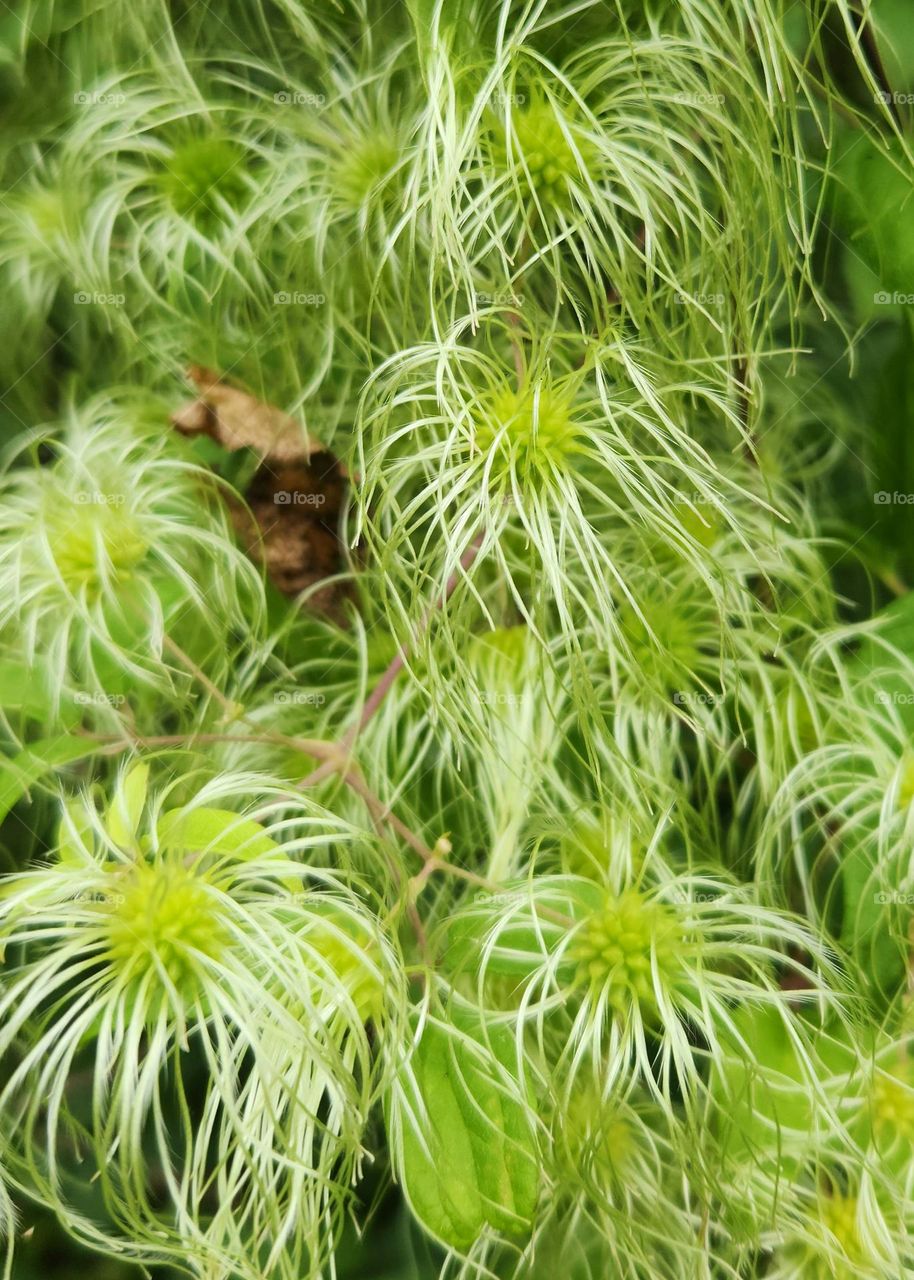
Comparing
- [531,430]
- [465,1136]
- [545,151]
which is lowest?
[465,1136]

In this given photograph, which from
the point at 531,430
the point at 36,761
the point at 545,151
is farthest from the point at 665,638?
the point at 36,761

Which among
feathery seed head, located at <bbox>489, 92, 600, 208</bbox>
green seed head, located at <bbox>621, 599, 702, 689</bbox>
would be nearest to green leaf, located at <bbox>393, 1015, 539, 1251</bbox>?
green seed head, located at <bbox>621, 599, 702, 689</bbox>

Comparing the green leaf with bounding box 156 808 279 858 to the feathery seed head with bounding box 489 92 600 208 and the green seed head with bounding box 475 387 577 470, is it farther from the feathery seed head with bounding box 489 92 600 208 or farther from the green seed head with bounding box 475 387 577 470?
the feathery seed head with bounding box 489 92 600 208

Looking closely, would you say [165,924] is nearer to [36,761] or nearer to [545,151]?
[36,761]

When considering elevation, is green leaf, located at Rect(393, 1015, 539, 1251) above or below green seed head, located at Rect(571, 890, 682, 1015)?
below

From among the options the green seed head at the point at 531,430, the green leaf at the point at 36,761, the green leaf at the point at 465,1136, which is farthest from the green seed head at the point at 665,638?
the green leaf at the point at 36,761
